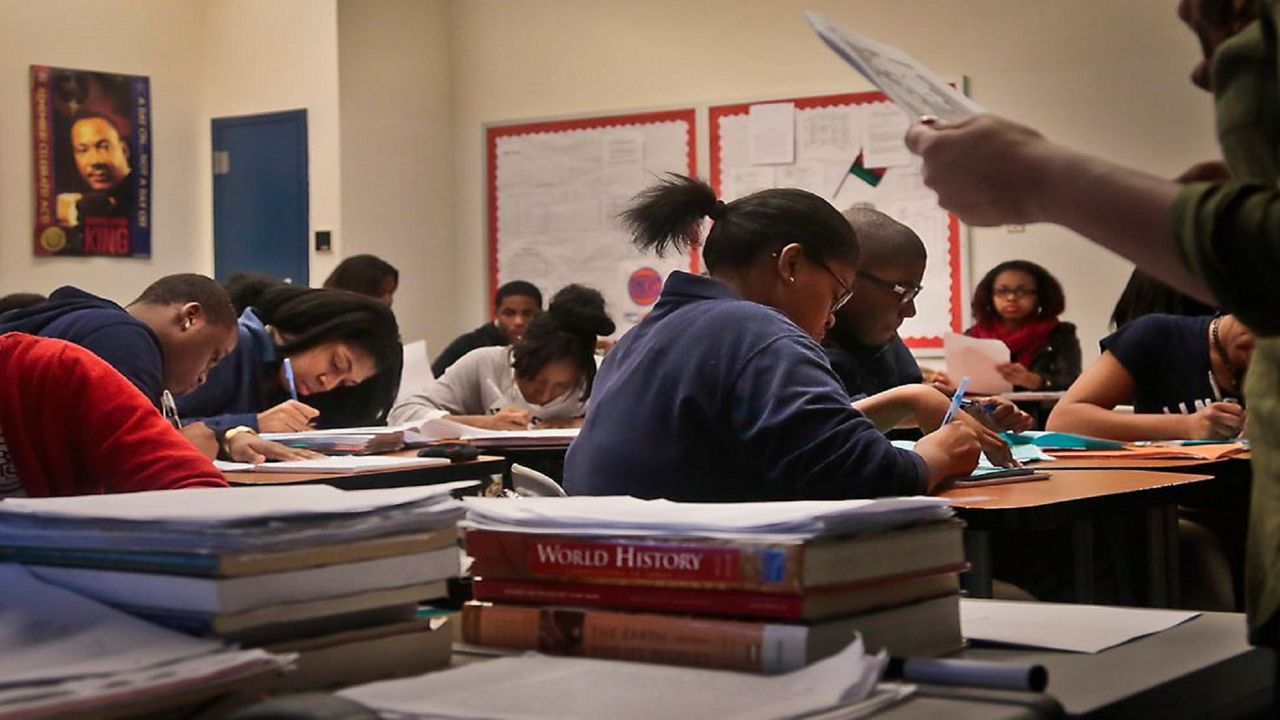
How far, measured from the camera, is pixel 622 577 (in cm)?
96

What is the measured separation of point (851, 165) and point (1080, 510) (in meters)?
4.97

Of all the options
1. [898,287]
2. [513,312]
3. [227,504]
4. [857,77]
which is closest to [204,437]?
[898,287]

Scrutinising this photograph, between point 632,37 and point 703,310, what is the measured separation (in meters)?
5.62

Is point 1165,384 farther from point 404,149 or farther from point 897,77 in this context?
point 404,149

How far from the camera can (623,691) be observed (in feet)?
2.80

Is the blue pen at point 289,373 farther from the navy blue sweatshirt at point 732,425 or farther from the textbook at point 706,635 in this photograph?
the textbook at point 706,635

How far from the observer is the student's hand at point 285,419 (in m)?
3.95

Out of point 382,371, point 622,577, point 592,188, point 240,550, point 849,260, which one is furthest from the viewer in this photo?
point 592,188

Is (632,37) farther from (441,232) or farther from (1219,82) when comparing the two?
(1219,82)

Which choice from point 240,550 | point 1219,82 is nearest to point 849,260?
point 1219,82

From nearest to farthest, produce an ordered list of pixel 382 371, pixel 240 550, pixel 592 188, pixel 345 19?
pixel 240 550
pixel 382 371
pixel 345 19
pixel 592 188

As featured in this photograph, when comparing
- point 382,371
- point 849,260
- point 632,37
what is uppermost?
point 632,37

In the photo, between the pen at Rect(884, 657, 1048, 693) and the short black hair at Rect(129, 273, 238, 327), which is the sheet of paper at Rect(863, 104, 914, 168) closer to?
the short black hair at Rect(129, 273, 238, 327)

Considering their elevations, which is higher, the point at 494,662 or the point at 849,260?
the point at 849,260
